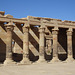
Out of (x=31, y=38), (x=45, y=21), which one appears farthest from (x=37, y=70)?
(x=31, y=38)

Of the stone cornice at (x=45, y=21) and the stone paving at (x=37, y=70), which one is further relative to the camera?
the stone cornice at (x=45, y=21)

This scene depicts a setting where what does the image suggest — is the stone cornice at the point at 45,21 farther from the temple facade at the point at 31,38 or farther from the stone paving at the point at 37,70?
the stone paving at the point at 37,70

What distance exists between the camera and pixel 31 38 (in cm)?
2300

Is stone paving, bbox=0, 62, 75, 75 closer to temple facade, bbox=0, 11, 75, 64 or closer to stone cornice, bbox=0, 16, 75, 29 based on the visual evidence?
temple facade, bbox=0, 11, 75, 64

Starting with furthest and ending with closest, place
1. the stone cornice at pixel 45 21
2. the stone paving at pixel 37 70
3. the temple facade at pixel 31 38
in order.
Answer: the stone cornice at pixel 45 21 → the temple facade at pixel 31 38 → the stone paving at pixel 37 70

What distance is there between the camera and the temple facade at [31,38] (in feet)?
59.8

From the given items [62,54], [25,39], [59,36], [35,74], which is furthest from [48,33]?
[35,74]

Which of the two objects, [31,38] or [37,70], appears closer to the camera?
[37,70]

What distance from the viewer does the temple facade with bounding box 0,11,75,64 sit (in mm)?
18234

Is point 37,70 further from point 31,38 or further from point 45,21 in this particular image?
point 31,38

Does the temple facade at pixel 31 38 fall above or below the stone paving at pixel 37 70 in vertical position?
above

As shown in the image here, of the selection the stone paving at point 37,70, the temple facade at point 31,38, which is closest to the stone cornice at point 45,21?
the temple facade at point 31,38

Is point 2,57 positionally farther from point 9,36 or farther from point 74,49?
point 74,49

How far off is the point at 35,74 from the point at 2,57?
34.4 feet
